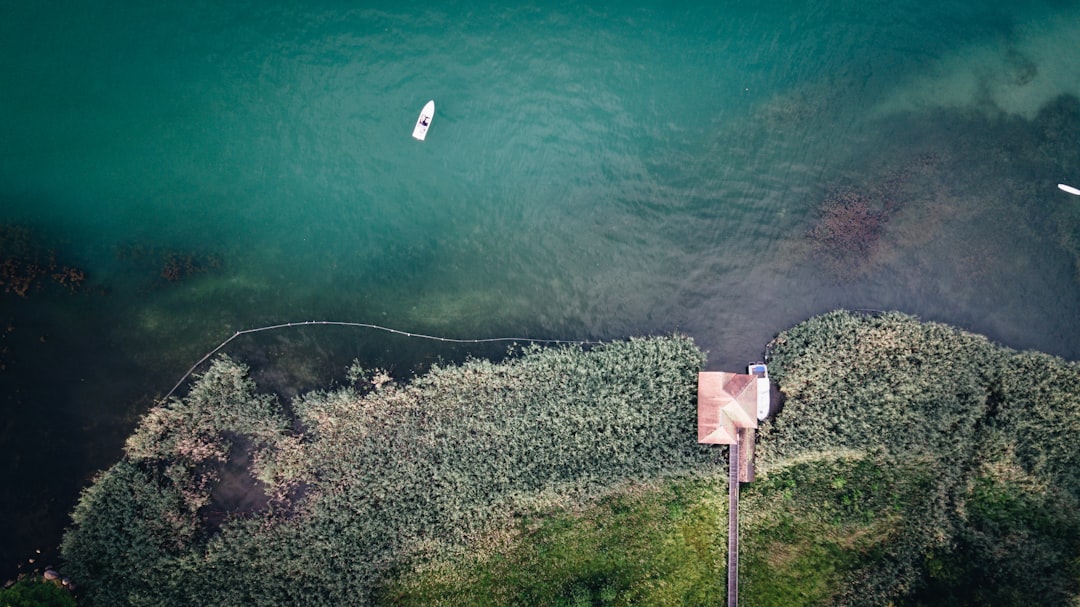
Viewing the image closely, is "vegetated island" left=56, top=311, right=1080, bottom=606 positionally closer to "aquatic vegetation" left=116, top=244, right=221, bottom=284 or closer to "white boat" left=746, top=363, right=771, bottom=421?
"white boat" left=746, top=363, right=771, bottom=421

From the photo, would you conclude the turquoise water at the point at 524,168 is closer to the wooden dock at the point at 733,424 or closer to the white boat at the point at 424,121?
the white boat at the point at 424,121

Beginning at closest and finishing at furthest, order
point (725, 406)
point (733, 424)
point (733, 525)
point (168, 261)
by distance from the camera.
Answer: point (725, 406) → point (733, 424) → point (733, 525) → point (168, 261)

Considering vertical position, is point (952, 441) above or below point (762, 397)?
below

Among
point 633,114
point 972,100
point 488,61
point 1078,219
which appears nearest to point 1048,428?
point 1078,219

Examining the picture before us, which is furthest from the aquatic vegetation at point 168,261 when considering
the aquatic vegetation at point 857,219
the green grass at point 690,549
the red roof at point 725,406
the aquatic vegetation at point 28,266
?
the aquatic vegetation at point 857,219

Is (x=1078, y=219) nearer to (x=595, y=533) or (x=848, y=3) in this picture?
(x=848, y=3)

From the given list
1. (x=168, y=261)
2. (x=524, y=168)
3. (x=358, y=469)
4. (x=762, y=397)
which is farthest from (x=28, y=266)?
(x=762, y=397)

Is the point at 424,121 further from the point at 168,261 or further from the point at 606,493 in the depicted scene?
the point at 606,493
